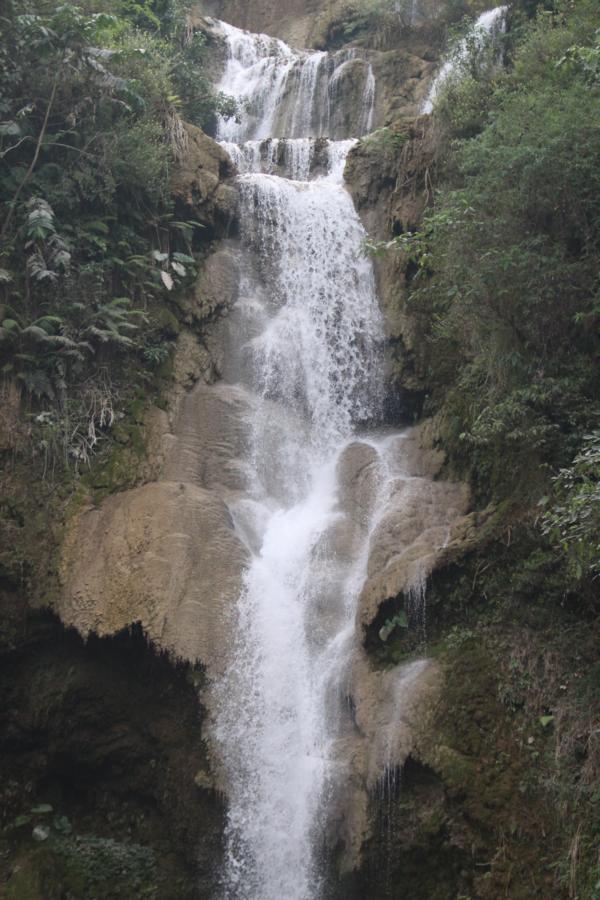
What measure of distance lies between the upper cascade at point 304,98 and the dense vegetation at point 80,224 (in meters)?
7.79

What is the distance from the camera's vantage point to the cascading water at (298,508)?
7.98 metres

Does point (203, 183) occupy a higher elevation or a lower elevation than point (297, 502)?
higher

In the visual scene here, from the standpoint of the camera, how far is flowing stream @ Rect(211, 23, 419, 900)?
801 cm

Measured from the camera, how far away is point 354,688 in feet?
27.5

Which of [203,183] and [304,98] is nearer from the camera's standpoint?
[203,183]

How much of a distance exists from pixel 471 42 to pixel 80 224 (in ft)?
31.2

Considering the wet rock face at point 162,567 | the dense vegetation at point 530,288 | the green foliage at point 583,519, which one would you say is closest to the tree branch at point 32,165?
the wet rock face at point 162,567

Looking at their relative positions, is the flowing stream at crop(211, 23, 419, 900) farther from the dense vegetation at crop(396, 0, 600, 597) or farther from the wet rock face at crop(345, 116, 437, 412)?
the dense vegetation at crop(396, 0, 600, 597)

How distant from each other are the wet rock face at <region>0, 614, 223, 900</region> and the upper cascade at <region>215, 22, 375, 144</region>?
15929 mm

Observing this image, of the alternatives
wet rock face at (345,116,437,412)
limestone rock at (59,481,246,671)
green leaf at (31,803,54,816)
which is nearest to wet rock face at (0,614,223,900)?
green leaf at (31,803,54,816)

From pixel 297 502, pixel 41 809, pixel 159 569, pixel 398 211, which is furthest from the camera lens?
pixel 398 211

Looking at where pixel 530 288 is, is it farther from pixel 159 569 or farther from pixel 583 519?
pixel 159 569

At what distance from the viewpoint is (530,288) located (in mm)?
9391

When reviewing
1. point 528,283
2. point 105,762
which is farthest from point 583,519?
point 105,762
